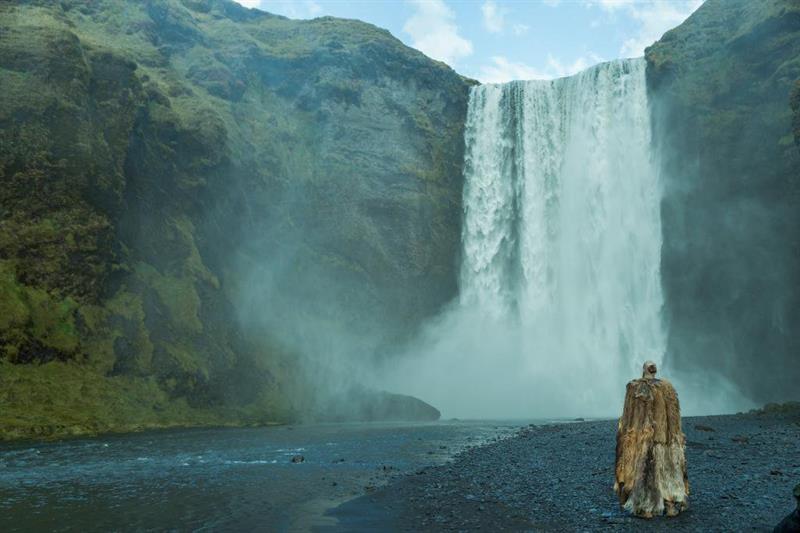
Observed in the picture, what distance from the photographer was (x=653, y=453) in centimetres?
1259

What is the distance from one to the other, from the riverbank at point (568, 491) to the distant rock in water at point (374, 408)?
27284 mm

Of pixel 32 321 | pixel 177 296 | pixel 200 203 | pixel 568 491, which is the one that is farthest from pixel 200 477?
pixel 200 203

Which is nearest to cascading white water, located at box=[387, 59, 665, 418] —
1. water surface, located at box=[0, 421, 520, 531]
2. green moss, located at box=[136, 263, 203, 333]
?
green moss, located at box=[136, 263, 203, 333]

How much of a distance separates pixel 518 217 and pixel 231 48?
44.0 meters

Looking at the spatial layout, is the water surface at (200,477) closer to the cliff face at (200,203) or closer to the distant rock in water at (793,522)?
the distant rock in water at (793,522)

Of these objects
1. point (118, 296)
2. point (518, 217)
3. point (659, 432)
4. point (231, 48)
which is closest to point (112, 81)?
point (118, 296)

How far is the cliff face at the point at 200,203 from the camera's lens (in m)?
44.7

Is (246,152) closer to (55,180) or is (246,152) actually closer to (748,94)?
(55,180)

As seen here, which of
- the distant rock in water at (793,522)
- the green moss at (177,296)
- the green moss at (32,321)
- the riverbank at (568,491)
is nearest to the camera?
the distant rock in water at (793,522)

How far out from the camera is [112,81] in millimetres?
55875

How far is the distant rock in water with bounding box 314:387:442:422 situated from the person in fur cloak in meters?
41.0

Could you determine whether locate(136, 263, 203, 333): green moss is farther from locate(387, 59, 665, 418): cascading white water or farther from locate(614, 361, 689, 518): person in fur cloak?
locate(614, 361, 689, 518): person in fur cloak

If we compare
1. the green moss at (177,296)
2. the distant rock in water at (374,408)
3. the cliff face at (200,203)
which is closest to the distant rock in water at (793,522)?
the cliff face at (200,203)

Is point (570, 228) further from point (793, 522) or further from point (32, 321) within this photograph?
point (793, 522)
